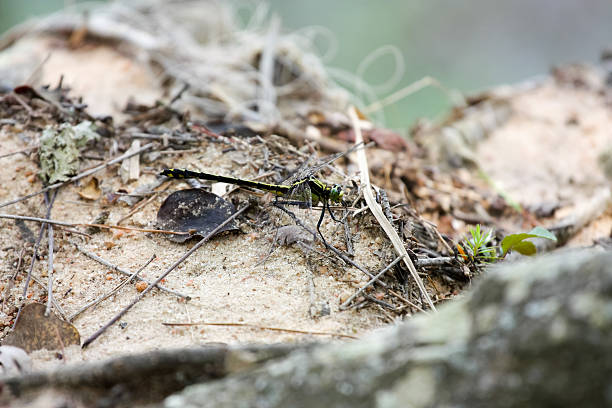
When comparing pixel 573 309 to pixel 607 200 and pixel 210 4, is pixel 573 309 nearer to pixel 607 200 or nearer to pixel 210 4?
pixel 607 200

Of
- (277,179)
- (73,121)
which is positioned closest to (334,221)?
(277,179)

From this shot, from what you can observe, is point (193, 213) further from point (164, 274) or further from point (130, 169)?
point (130, 169)

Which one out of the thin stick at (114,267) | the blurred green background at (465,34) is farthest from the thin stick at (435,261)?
the blurred green background at (465,34)

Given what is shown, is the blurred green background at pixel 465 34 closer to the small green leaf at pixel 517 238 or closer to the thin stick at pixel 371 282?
the small green leaf at pixel 517 238

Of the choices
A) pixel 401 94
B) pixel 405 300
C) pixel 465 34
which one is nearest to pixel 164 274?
pixel 405 300

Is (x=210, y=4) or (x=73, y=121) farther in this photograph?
(x=210, y=4)

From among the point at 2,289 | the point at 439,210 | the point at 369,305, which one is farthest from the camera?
the point at 439,210
